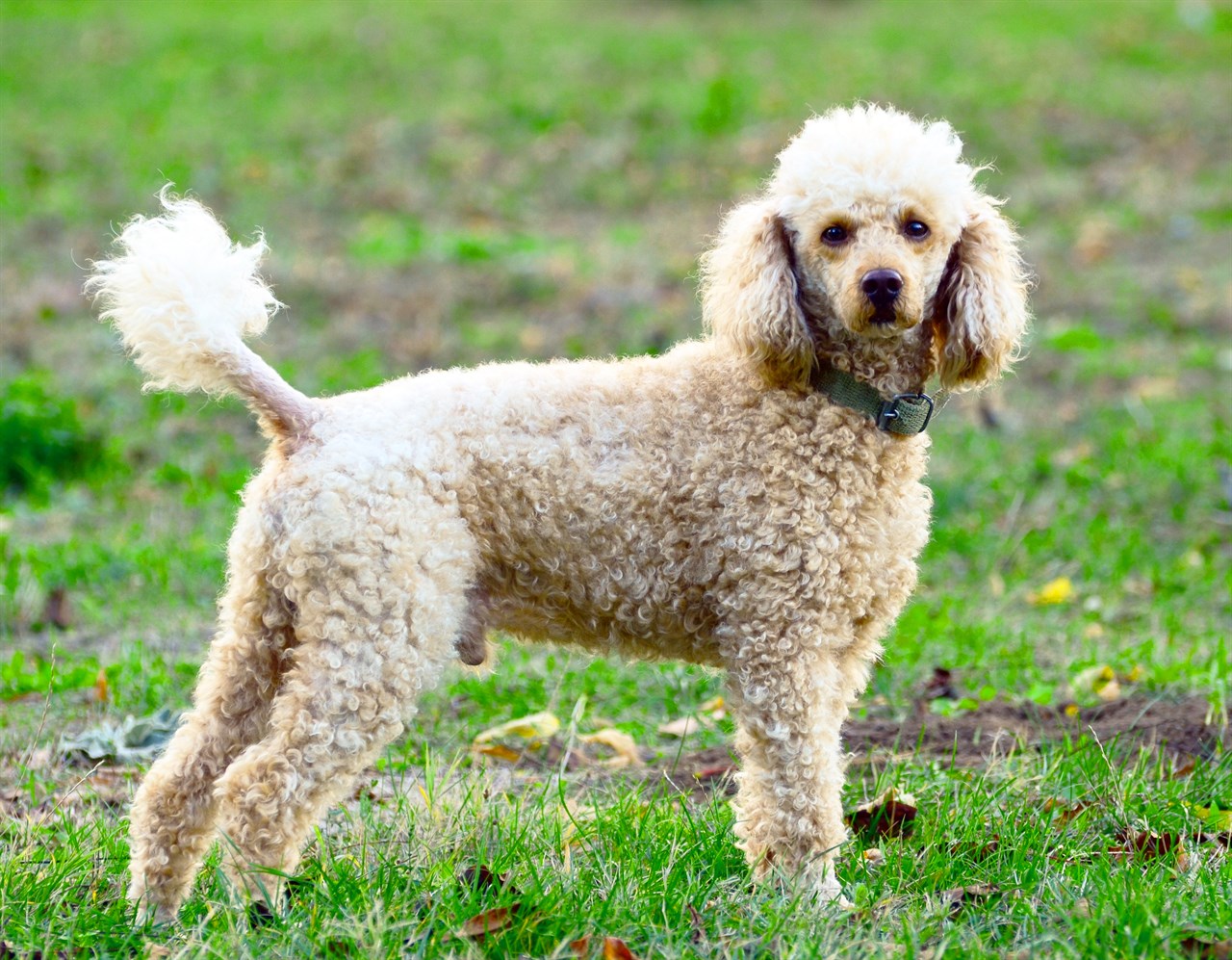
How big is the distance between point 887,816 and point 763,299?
1.34m

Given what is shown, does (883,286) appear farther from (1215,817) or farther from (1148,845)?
(1215,817)

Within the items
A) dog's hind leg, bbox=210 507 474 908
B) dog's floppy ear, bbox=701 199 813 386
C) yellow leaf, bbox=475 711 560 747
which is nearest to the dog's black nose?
dog's floppy ear, bbox=701 199 813 386

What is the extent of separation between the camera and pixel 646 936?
2.89 meters

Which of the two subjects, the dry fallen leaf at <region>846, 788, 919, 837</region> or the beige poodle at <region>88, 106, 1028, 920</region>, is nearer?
the beige poodle at <region>88, 106, 1028, 920</region>

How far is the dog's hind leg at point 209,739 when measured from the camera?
125 inches

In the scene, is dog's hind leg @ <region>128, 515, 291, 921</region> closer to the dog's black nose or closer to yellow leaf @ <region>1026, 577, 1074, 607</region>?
the dog's black nose

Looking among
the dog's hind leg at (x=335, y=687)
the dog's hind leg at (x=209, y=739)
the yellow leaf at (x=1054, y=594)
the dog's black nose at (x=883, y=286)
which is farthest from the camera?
the yellow leaf at (x=1054, y=594)

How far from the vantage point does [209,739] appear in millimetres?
3266

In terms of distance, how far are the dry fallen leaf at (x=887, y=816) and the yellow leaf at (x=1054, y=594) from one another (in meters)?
2.09

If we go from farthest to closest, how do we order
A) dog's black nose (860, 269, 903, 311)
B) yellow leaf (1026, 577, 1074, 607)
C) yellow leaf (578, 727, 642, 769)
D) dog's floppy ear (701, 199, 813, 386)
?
1. yellow leaf (1026, 577, 1074, 607)
2. yellow leaf (578, 727, 642, 769)
3. dog's floppy ear (701, 199, 813, 386)
4. dog's black nose (860, 269, 903, 311)

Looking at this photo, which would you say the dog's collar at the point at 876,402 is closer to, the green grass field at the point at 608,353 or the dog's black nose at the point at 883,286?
the dog's black nose at the point at 883,286

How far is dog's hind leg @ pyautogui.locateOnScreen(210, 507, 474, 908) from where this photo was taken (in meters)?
3.00

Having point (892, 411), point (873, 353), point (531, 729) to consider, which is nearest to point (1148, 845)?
point (892, 411)

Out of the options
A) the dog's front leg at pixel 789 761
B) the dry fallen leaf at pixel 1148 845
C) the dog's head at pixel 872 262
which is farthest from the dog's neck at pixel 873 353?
the dry fallen leaf at pixel 1148 845
